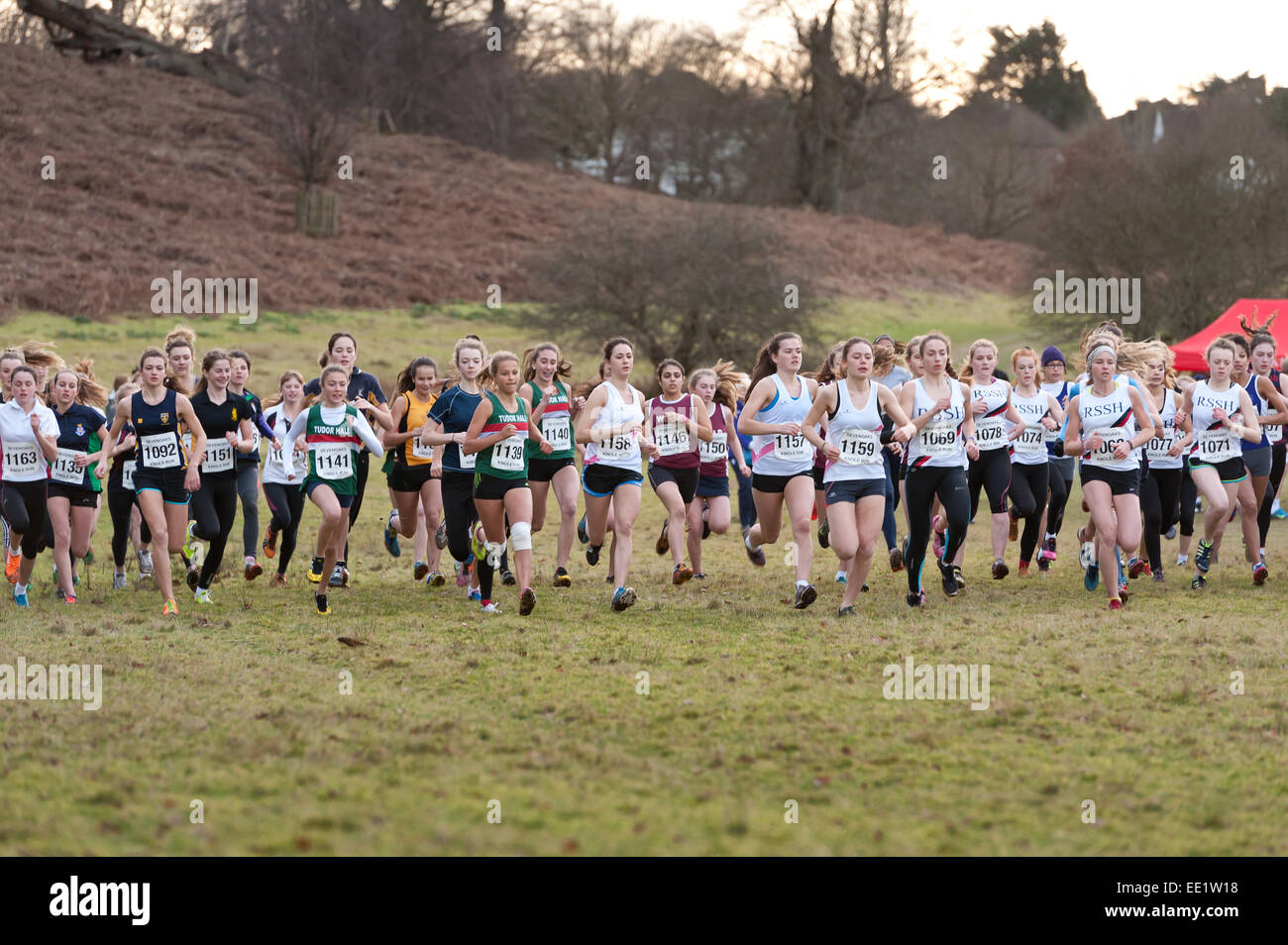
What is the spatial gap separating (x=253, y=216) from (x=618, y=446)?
99.7 feet

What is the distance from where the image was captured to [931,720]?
6918 mm

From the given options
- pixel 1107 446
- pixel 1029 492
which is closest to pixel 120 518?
pixel 1029 492

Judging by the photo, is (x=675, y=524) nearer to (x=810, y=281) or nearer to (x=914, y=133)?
(x=810, y=281)

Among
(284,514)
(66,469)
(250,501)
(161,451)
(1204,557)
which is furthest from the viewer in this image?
(250,501)

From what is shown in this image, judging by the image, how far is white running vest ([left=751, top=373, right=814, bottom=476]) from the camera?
10.4m

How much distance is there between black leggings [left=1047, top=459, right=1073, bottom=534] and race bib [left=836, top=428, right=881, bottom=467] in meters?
2.89

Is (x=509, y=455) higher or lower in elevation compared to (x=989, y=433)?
lower

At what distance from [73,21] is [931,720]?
1910 inches

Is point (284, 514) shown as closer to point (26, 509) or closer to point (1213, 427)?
point (26, 509)

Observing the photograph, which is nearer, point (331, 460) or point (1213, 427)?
point (331, 460)

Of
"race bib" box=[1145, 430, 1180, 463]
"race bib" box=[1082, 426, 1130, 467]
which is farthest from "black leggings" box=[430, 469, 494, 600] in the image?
"race bib" box=[1145, 430, 1180, 463]

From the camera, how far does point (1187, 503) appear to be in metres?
12.9

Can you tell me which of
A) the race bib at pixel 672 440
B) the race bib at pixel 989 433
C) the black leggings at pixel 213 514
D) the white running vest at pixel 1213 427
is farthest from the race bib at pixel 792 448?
the black leggings at pixel 213 514
